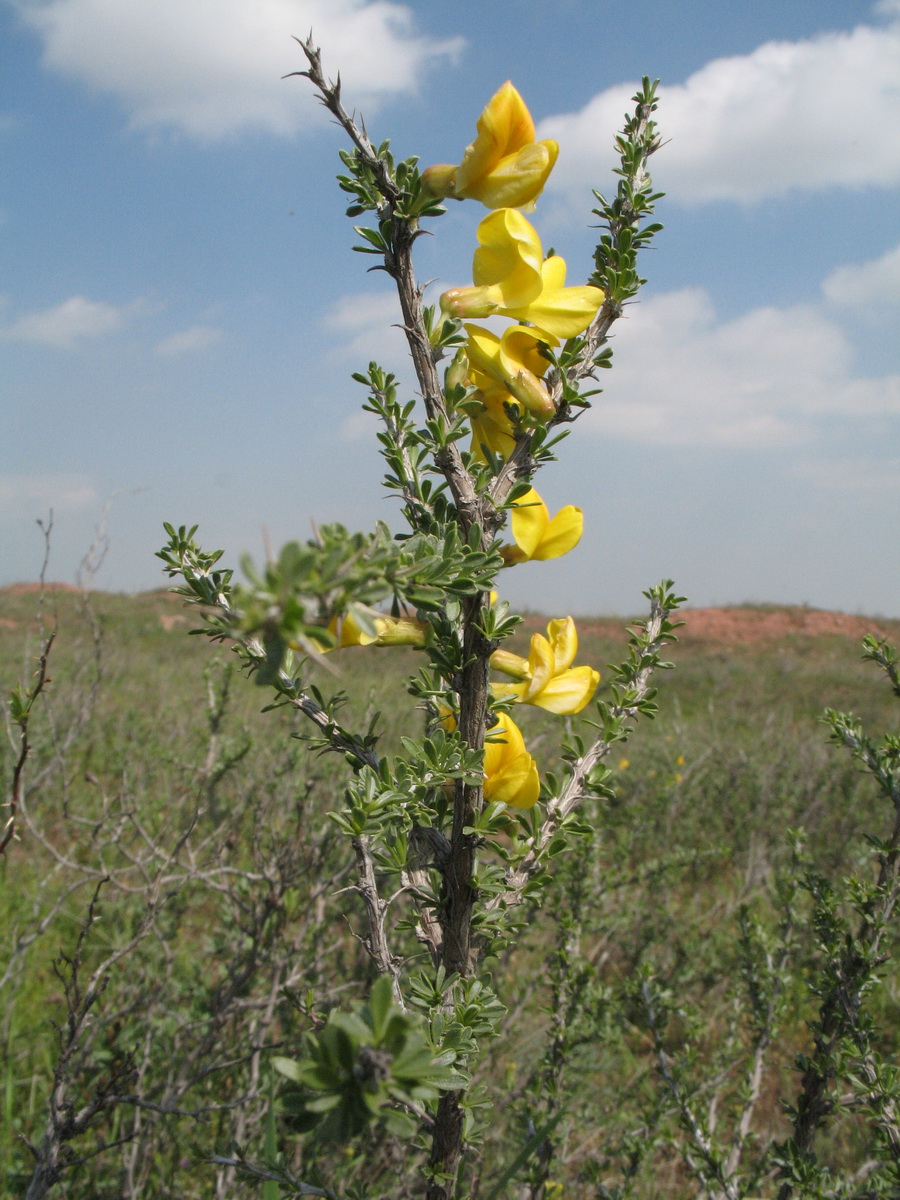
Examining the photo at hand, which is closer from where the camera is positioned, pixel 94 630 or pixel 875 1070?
pixel 875 1070

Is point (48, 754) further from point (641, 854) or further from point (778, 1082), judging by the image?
point (778, 1082)

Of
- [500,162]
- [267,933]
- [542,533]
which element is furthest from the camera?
[267,933]

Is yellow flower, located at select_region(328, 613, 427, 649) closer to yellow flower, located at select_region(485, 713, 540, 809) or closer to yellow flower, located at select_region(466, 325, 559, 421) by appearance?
yellow flower, located at select_region(485, 713, 540, 809)

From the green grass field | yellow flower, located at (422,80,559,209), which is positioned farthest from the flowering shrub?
the green grass field

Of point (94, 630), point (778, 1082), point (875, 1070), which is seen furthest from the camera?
point (778, 1082)

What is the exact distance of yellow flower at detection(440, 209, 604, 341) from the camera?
0.87 m

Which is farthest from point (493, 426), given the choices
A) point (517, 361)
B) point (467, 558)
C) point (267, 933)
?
point (267, 933)

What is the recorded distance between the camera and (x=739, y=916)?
2.21 meters

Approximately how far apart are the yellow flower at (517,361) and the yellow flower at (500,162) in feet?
0.48

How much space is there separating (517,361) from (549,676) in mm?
418

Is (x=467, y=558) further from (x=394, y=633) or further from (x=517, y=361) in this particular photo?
(x=517, y=361)

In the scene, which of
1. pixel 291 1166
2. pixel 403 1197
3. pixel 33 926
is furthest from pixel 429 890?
pixel 33 926

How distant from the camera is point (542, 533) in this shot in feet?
3.25

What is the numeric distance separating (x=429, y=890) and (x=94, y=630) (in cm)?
247
